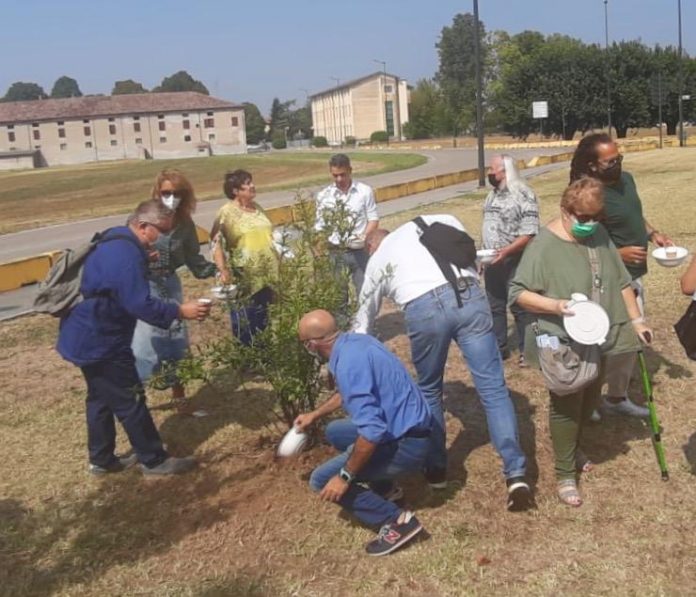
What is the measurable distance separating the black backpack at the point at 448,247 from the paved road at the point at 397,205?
6.51 metres

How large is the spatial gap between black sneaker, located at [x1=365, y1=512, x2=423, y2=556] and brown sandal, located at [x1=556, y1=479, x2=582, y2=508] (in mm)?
784

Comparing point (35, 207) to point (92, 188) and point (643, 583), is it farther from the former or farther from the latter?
point (643, 583)

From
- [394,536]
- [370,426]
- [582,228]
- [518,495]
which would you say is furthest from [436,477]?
[582,228]

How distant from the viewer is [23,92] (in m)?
185

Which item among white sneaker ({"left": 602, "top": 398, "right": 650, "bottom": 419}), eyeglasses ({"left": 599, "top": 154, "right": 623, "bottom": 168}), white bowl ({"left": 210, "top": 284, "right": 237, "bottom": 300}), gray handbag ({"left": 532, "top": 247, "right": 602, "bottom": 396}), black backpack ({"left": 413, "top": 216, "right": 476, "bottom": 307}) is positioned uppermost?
eyeglasses ({"left": 599, "top": 154, "right": 623, "bottom": 168})

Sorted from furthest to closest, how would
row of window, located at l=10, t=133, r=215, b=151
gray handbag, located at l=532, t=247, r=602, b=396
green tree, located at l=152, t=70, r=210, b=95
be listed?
green tree, located at l=152, t=70, r=210, b=95, row of window, located at l=10, t=133, r=215, b=151, gray handbag, located at l=532, t=247, r=602, b=396

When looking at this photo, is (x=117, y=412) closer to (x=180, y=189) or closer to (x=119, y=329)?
(x=119, y=329)

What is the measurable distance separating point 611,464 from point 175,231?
121 inches

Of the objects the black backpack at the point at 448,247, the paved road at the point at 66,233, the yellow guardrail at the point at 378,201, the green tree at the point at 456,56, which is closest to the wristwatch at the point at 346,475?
the black backpack at the point at 448,247

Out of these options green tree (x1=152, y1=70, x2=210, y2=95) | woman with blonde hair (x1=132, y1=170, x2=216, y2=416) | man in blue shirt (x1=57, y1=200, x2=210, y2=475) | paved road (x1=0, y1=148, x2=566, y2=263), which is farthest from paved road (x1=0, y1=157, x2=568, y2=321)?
green tree (x1=152, y1=70, x2=210, y2=95)

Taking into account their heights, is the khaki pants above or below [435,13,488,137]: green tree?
below

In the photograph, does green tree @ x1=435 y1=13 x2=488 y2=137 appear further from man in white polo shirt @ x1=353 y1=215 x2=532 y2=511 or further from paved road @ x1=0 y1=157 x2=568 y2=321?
man in white polo shirt @ x1=353 y1=215 x2=532 y2=511

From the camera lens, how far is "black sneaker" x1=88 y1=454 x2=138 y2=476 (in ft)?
14.5

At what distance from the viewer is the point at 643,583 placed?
3.07m
